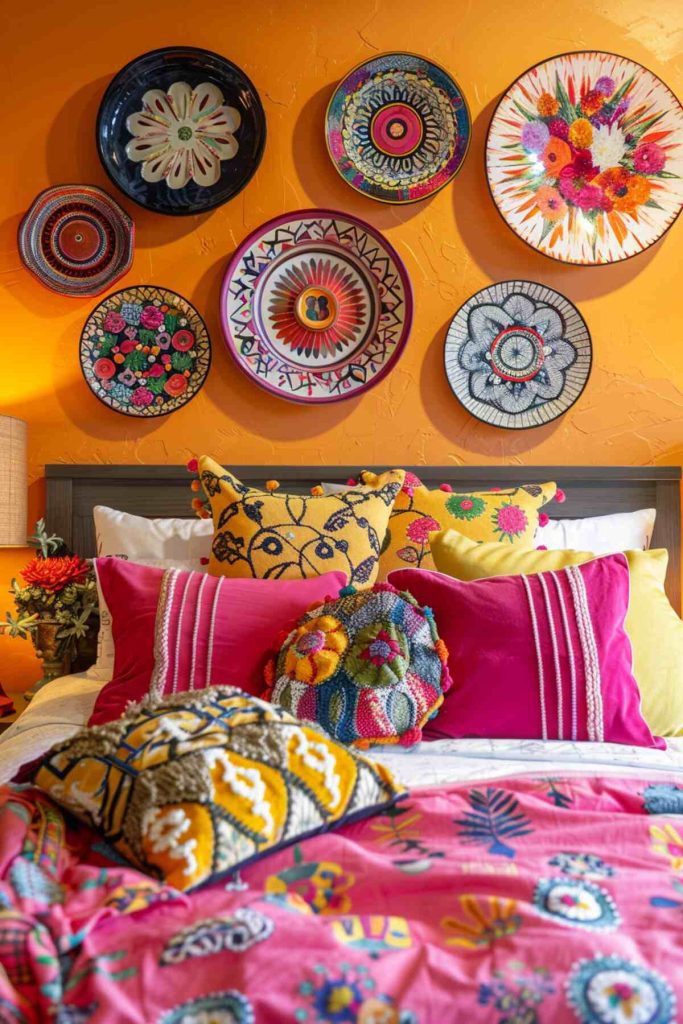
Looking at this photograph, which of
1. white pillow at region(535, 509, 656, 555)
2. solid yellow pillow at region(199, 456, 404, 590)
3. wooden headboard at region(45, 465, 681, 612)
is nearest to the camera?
solid yellow pillow at region(199, 456, 404, 590)

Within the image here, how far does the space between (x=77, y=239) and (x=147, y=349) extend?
367 millimetres

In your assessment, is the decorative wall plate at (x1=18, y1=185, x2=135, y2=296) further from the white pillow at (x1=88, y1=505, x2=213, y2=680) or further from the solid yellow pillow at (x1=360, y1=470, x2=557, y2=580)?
the solid yellow pillow at (x1=360, y1=470, x2=557, y2=580)

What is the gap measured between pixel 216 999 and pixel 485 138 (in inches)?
93.0

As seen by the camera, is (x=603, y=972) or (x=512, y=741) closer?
(x=603, y=972)

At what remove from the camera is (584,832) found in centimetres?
105

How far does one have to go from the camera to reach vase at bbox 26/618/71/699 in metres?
2.19

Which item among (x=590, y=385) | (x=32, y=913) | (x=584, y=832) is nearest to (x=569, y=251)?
(x=590, y=385)

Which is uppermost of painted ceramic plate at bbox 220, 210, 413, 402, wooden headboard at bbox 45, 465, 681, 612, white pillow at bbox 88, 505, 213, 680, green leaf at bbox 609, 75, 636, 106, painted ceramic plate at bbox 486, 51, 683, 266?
green leaf at bbox 609, 75, 636, 106

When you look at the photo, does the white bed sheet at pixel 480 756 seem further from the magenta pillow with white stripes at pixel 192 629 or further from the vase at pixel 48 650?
the vase at pixel 48 650

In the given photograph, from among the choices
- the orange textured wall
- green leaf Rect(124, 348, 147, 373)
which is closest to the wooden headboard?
the orange textured wall

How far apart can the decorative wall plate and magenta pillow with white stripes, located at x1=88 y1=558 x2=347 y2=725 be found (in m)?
1.06

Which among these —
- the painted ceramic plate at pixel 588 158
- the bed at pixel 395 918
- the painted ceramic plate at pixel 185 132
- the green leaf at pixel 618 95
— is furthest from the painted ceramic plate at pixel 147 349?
the bed at pixel 395 918

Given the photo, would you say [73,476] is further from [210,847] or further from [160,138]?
[210,847]

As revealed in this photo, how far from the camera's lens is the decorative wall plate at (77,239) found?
241 cm
